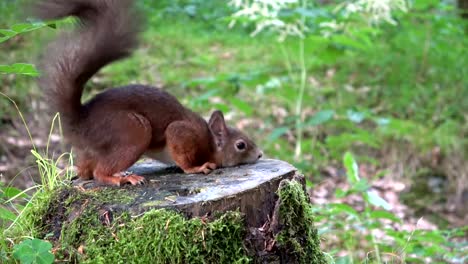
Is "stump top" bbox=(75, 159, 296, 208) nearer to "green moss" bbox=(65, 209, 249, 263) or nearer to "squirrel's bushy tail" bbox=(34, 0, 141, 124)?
"green moss" bbox=(65, 209, 249, 263)

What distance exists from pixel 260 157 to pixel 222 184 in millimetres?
719

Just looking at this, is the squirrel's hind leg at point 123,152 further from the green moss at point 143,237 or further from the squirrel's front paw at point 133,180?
the green moss at point 143,237

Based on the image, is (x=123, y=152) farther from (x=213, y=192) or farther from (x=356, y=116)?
(x=356, y=116)

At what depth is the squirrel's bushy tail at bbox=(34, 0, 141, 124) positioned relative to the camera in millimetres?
2994

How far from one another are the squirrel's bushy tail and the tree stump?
43 cm

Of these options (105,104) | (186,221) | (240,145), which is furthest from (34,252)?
(240,145)

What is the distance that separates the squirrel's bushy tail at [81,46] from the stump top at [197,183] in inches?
17.2

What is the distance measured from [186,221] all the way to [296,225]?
22.4 inches

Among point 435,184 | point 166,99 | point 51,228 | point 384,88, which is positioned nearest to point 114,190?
point 51,228

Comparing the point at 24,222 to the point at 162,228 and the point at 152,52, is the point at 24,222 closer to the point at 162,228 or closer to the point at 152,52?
the point at 162,228

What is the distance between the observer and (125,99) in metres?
3.13

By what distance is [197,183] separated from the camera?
298 cm

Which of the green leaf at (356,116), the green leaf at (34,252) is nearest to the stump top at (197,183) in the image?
the green leaf at (34,252)

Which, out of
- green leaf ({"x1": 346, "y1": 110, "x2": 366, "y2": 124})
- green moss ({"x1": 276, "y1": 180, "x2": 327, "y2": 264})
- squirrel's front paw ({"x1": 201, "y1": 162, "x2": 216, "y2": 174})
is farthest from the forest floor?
green moss ({"x1": 276, "y1": 180, "x2": 327, "y2": 264})
